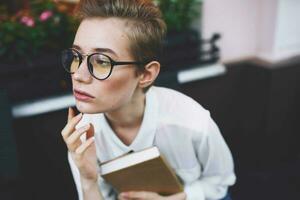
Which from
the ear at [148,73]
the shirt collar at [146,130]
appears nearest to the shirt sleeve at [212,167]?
the shirt collar at [146,130]

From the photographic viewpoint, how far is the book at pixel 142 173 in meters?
1.07

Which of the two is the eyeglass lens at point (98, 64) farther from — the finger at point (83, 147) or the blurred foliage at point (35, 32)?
the blurred foliage at point (35, 32)

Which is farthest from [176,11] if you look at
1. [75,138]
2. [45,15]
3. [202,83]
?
[75,138]

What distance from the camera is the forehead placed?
952mm

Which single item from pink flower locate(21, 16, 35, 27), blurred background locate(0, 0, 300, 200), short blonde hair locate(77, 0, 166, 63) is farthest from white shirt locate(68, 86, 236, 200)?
pink flower locate(21, 16, 35, 27)

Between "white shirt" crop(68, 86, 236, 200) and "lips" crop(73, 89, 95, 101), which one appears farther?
"white shirt" crop(68, 86, 236, 200)

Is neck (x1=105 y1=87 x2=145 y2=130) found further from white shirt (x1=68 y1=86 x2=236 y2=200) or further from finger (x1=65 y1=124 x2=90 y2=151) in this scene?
finger (x1=65 y1=124 x2=90 y2=151)

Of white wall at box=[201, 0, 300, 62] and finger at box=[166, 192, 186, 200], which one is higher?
white wall at box=[201, 0, 300, 62]

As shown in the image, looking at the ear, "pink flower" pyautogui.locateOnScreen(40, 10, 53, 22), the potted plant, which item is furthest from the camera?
"pink flower" pyautogui.locateOnScreen(40, 10, 53, 22)

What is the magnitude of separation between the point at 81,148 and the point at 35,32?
3.30 ft

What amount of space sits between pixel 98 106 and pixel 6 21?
3.67 ft

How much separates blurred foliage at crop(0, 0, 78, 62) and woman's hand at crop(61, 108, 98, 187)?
0.88 m

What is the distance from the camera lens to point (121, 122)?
1.23 meters

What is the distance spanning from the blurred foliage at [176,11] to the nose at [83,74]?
127 cm
